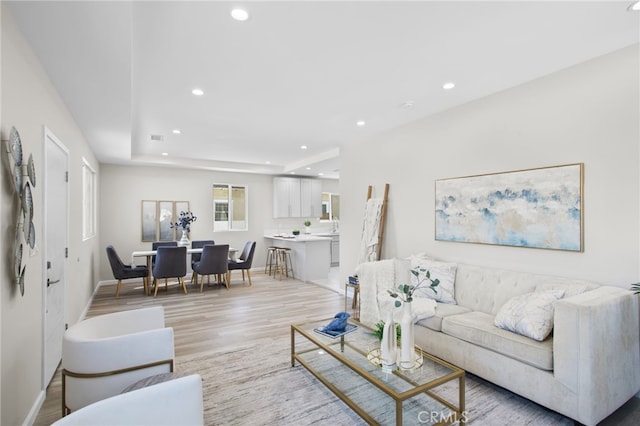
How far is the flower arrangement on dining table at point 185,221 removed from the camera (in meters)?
7.30

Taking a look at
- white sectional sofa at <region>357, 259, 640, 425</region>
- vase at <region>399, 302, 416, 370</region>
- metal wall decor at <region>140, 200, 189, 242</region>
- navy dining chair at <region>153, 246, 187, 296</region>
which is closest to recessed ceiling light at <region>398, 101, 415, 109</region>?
white sectional sofa at <region>357, 259, 640, 425</region>

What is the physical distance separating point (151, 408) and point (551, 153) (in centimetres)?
356

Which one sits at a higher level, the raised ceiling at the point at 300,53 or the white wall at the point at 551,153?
the raised ceiling at the point at 300,53

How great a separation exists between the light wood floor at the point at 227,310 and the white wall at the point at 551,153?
119cm

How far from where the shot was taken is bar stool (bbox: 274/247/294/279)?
769 cm

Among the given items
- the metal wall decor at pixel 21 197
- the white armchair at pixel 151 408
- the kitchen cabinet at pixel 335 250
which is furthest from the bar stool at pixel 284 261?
the white armchair at pixel 151 408

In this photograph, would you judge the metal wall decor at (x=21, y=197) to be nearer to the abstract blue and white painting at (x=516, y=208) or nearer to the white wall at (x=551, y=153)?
the white wall at (x=551, y=153)

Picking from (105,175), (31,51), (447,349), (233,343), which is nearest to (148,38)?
(31,51)

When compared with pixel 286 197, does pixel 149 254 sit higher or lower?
lower

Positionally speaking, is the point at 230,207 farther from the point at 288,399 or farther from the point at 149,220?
the point at 288,399

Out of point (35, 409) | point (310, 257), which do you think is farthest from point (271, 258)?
point (35, 409)

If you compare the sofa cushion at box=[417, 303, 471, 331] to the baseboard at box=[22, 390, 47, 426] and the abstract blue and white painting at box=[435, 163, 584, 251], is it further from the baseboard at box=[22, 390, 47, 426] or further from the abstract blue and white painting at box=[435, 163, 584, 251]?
the baseboard at box=[22, 390, 47, 426]

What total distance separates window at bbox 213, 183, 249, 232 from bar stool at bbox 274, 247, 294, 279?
133 centimetres

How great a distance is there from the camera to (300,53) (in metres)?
2.69
